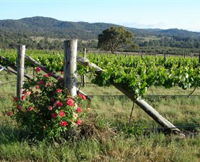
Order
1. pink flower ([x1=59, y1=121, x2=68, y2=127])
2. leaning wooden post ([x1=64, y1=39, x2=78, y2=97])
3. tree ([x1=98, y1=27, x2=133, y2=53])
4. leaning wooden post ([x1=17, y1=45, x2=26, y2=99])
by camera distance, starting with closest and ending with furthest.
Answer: pink flower ([x1=59, y1=121, x2=68, y2=127]), leaning wooden post ([x1=64, y1=39, x2=78, y2=97]), leaning wooden post ([x1=17, y1=45, x2=26, y2=99]), tree ([x1=98, y1=27, x2=133, y2=53])

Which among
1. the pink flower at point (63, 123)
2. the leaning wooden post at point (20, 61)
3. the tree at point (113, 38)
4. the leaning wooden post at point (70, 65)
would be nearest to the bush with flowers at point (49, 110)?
the pink flower at point (63, 123)

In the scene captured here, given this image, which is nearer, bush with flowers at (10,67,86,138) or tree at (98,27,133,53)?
bush with flowers at (10,67,86,138)

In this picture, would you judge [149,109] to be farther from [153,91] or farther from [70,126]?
[153,91]

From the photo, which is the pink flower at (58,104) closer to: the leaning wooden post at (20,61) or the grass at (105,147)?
the grass at (105,147)

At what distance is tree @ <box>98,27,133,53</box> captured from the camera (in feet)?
212

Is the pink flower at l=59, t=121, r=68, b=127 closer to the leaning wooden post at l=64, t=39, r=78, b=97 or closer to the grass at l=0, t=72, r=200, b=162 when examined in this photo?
the grass at l=0, t=72, r=200, b=162

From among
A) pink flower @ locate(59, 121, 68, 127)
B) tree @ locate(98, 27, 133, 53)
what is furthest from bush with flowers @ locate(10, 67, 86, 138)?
tree @ locate(98, 27, 133, 53)

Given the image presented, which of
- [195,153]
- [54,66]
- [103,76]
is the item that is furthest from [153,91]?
[195,153]

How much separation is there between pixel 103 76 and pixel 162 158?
2.00 metres

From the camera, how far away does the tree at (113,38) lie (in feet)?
212

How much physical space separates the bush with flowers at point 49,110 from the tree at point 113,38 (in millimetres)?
59939

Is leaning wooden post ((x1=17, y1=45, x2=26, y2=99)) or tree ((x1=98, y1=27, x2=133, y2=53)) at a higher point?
tree ((x1=98, y1=27, x2=133, y2=53))

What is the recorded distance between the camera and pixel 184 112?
27.6ft

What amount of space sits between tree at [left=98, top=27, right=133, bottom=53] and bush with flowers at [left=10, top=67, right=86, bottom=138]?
59.9 meters
